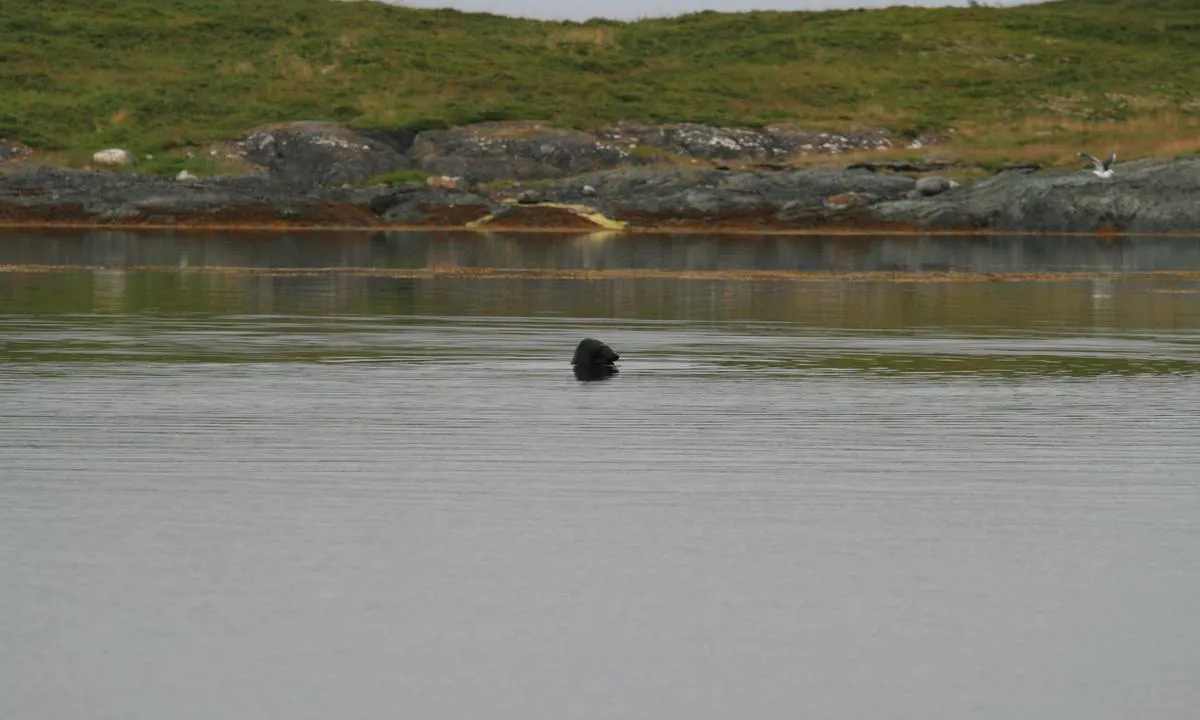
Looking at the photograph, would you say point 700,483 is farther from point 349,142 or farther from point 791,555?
point 349,142

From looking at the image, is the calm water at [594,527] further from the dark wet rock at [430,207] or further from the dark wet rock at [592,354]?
the dark wet rock at [430,207]

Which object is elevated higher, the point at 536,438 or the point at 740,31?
the point at 740,31

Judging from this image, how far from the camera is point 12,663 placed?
29.5ft

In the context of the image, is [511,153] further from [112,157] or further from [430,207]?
[112,157]

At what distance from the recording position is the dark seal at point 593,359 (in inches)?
845

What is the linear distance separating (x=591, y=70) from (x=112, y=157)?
29909 millimetres

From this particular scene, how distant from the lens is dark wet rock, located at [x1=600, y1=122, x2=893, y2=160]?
8606 cm

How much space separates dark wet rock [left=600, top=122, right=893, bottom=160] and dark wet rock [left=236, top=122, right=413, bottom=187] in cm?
934

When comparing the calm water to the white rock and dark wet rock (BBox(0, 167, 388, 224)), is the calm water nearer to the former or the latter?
dark wet rock (BBox(0, 167, 388, 224))

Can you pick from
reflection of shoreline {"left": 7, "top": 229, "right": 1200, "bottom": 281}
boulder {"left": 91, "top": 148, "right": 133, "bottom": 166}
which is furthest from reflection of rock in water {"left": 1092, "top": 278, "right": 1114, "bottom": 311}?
boulder {"left": 91, "top": 148, "right": 133, "bottom": 166}

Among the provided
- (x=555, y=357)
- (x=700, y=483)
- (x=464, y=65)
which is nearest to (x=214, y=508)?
(x=700, y=483)

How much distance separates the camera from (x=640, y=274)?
140 feet

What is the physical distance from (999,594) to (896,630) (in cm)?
101

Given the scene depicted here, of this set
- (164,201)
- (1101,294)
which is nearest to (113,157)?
(164,201)
